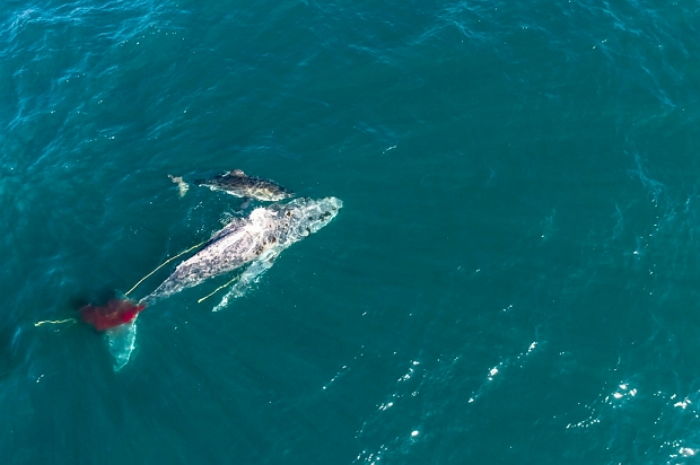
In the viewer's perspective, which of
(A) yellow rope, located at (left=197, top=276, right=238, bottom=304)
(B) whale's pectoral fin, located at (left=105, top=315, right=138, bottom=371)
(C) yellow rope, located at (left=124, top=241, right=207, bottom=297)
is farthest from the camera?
(C) yellow rope, located at (left=124, top=241, right=207, bottom=297)

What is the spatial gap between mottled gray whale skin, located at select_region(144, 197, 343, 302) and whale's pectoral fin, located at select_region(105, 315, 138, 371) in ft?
10.6

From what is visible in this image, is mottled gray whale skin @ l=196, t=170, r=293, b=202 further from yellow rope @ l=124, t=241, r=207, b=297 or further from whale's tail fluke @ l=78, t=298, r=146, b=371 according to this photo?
whale's tail fluke @ l=78, t=298, r=146, b=371

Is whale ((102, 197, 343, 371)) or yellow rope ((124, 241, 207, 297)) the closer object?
whale ((102, 197, 343, 371))

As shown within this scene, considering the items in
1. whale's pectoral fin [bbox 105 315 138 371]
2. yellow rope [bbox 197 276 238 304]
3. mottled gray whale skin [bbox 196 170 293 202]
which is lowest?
whale's pectoral fin [bbox 105 315 138 371]

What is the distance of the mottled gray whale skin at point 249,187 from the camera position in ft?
232

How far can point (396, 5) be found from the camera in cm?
8600

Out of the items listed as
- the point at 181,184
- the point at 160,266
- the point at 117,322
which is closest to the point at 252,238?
the point at 160,266

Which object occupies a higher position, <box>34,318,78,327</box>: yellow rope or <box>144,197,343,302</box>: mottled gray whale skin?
<box>144,197,343,302</box>: mottled gray whale skin

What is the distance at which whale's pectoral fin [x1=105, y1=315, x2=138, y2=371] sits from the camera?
6012cm

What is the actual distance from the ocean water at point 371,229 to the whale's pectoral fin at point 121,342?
739 millimetres

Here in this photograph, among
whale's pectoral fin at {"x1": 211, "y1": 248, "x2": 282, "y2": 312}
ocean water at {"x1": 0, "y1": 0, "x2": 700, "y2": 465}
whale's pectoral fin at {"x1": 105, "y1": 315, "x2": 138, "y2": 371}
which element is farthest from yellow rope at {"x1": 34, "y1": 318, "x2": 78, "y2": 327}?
whale's pectoral fin at {"x1": 211, "y1": 248, "x2": 282, "y2": 312}

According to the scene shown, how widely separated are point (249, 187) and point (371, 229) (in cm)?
1324

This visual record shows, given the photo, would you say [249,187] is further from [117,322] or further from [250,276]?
[117,322]

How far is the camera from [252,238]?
6781 centimetres
